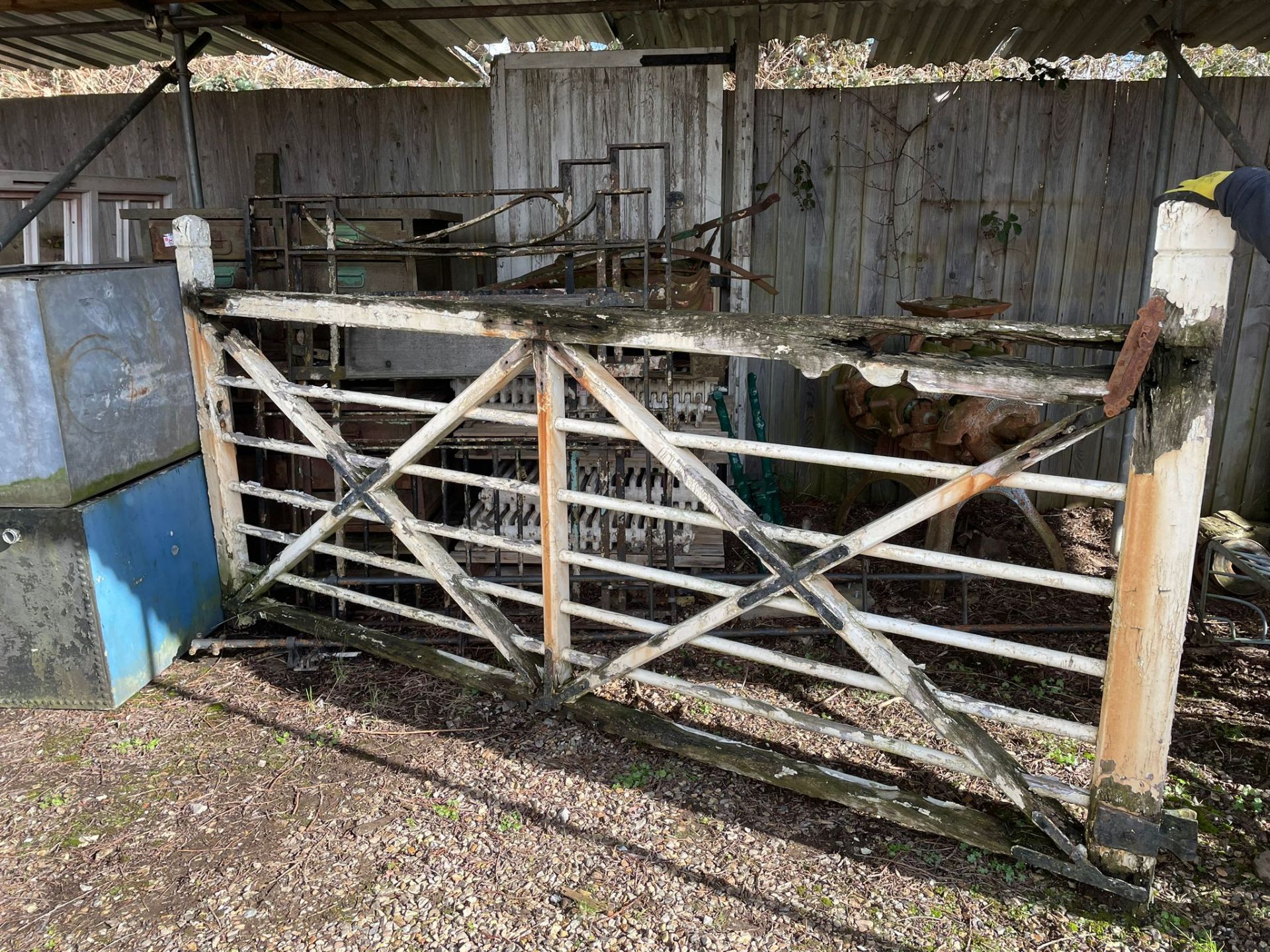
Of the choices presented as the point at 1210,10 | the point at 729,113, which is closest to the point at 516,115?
the point at 729,113

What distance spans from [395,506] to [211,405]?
1.20 m

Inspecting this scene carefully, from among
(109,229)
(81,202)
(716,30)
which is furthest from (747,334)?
(109,229)

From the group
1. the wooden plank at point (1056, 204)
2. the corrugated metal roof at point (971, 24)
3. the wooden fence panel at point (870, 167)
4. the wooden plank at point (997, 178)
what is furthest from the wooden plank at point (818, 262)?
the wooden plank at point (1056, 204)

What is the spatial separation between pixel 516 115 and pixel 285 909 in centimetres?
502

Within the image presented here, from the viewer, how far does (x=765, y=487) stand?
588 cm

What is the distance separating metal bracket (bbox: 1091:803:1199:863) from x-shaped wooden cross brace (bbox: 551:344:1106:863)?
0.10 m

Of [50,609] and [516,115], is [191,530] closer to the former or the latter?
[50,609]

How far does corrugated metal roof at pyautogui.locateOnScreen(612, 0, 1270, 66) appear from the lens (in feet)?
17.5

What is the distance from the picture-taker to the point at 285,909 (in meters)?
2.85

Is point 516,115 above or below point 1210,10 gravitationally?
below

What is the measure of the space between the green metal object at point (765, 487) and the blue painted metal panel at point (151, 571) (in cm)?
329

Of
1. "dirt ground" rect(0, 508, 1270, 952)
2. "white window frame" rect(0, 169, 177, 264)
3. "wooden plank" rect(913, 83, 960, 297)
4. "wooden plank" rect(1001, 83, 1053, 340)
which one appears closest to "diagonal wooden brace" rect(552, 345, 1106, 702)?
"dirt ground" rect(0, 508, 1270, 952)

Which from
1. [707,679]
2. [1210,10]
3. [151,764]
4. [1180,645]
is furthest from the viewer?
[1210,10]

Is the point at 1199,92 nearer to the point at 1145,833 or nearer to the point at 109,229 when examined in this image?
the point at 1145,833
